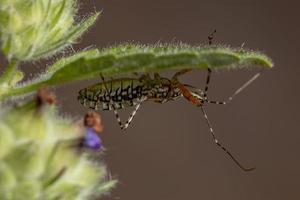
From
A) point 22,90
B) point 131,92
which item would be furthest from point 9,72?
point 131,92

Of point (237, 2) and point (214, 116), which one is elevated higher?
point (237, 2)

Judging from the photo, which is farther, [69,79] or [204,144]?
[204,144]

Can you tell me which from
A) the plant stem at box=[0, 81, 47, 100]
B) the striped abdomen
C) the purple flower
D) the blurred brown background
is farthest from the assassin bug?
the blurred brown background

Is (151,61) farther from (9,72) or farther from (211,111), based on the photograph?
(211,111)

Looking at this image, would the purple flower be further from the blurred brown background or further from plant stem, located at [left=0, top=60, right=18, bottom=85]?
the blurred brown background

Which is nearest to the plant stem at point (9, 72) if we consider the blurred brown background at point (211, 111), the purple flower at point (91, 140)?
the purple flower at point (91, 140)

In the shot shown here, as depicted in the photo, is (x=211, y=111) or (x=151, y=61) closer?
(x=151, y=61)

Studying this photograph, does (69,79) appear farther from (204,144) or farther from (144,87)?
(204,144)

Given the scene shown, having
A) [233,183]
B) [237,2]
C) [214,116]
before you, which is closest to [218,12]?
[237,2]
